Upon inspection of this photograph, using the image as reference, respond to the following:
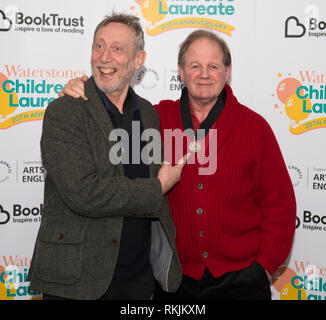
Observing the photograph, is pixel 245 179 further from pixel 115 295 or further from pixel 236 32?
pixel 236 32

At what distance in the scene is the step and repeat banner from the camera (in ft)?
9.12

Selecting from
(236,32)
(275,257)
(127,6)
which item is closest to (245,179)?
(275,257)

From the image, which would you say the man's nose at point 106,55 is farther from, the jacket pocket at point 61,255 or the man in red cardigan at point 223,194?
the jacket pocket at point 61,255

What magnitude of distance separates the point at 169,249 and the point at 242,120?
73 cm

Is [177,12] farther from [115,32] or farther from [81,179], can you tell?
[81,179]

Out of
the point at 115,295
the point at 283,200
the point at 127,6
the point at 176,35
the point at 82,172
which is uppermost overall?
the point at 127,6

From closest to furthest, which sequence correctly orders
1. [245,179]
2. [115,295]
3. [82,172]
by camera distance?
[82,172]
[115,295]
[245,179]

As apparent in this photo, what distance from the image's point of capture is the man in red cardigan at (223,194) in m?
1.95

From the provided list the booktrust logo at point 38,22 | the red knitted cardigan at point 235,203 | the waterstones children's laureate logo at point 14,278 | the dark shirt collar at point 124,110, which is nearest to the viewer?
the dark shirt collar at point 124,110

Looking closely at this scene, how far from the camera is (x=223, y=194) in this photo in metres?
1.95

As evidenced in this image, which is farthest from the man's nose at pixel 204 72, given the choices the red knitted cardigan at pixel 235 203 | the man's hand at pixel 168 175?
the man's hand at pixel 168 175

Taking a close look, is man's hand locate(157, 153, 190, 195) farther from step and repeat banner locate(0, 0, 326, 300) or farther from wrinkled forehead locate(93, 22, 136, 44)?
step and repeat banner locate(0, 0, 326, 300)

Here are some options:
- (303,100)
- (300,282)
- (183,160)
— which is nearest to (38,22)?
(183,160)

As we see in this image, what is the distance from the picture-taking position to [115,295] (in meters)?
1.73
